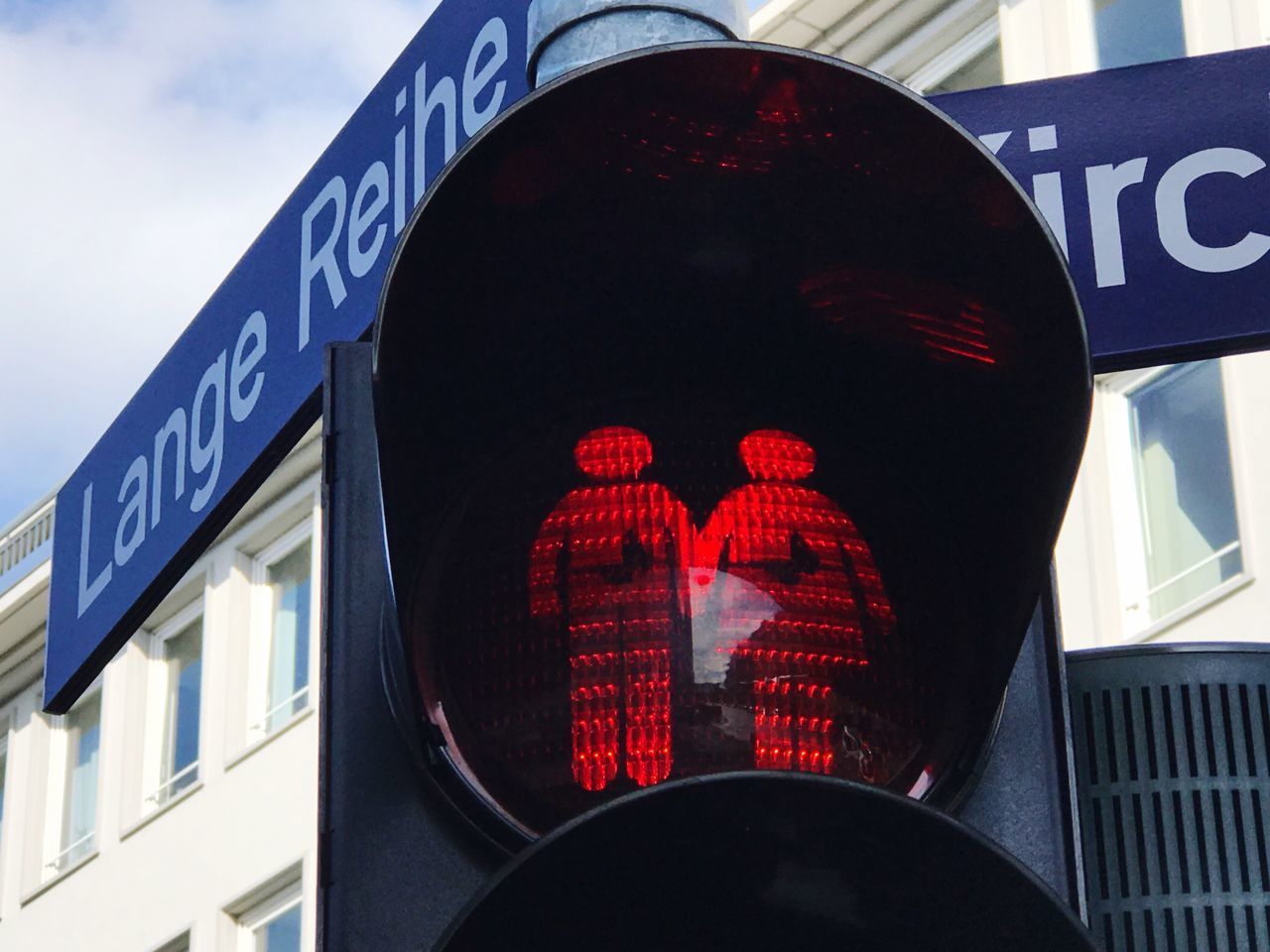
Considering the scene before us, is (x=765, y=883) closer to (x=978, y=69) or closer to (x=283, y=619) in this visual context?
(x=978, y=69)

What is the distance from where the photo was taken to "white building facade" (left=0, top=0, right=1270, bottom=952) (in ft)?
45.2

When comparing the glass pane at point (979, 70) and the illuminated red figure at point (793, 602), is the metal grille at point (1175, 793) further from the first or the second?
the glass pane at point (979, 70)

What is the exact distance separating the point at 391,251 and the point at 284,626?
62.3 feet

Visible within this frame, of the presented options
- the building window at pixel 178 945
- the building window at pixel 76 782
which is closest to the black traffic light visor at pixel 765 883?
the building window at pixel 178 945

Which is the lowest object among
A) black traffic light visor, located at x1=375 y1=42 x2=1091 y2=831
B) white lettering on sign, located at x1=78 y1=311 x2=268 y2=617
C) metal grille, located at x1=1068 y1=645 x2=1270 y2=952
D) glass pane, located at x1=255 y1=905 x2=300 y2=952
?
metal grille, located at x1=1068 y1=645 x2=1270 y2=952

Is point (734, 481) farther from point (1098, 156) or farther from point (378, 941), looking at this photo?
point (1098, 156)

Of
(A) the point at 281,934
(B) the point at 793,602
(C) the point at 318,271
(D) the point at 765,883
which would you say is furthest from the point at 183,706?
(D) the point at 765,883

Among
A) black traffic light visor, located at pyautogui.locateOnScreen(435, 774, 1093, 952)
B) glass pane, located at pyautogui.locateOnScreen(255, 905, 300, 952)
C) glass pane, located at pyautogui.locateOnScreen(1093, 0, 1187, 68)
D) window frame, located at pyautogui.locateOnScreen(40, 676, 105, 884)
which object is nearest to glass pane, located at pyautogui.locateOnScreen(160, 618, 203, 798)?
window frame, located at pyautogui.locateOnScreen(40, 676, 105, 884)

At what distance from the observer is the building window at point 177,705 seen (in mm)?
21656

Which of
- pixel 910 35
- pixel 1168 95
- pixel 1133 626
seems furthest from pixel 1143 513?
pixel 1168 95

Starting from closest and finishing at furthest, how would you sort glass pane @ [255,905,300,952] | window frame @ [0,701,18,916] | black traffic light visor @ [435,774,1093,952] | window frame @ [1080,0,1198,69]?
black traffic light visor @ [435,774,1093,952] < window frame @ [1080,0,1198,69] < glass pane @ [255,905,300,952] < window frame @ [0,701,18,916]

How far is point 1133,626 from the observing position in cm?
1386

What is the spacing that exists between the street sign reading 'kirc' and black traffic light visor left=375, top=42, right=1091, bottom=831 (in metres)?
0.24

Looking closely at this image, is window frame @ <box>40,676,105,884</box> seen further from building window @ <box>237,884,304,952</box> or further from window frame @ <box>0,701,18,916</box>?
building window @ <box>237,884,304,952</box>
